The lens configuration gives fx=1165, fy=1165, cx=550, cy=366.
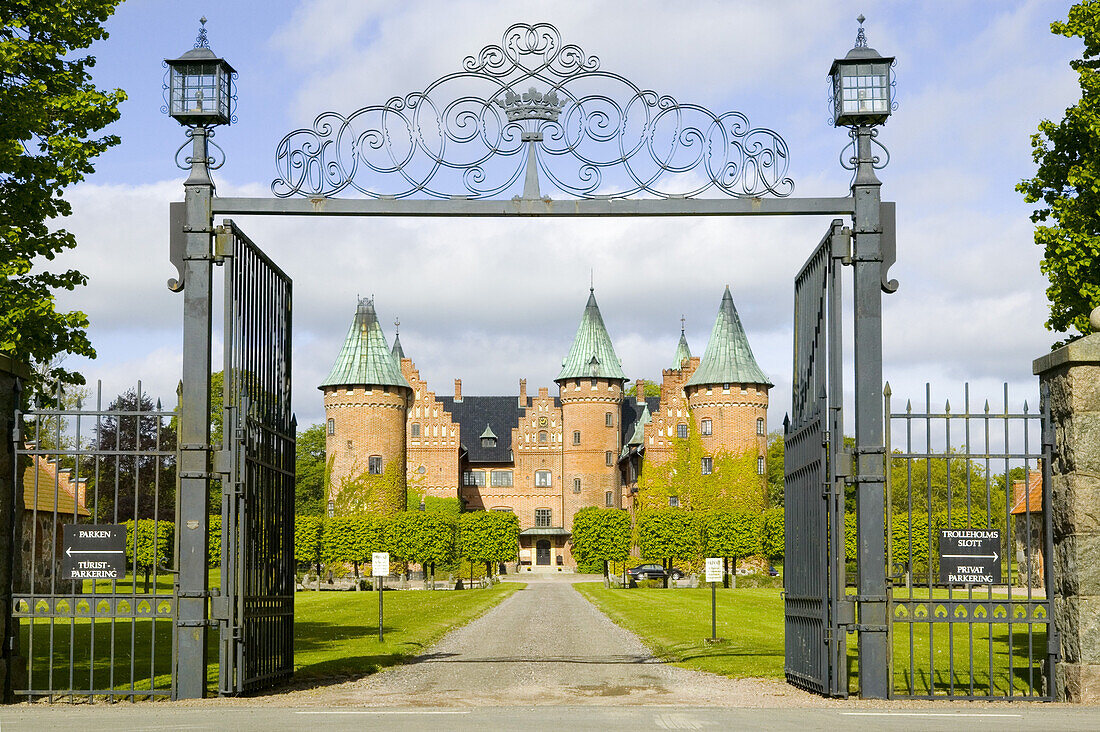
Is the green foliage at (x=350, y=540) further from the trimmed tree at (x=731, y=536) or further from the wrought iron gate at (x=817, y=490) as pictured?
the wrought iron gate at (x=817, y=490)

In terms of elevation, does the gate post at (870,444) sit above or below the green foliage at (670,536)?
above

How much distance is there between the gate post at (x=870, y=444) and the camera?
10.4 m

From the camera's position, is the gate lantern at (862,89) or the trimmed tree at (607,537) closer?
the gate lantern at (862,89)

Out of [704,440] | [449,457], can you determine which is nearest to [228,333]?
[704,440]

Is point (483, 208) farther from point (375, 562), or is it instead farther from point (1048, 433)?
point (375, 562)

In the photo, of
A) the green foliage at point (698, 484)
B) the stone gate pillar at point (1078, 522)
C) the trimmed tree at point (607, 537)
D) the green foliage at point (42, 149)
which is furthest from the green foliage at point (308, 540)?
the stone gate pillar at point (1078, 522)

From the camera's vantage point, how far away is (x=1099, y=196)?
49.6 ft

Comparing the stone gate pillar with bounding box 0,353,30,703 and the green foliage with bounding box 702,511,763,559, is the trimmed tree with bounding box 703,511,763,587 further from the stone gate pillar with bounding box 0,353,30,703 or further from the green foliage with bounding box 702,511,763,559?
the stone gate pillar with bounding box 0,353,30,703

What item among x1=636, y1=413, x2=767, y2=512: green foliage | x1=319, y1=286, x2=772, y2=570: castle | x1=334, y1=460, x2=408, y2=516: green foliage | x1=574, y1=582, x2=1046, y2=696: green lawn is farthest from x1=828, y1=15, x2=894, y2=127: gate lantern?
x1=319, y1=286, x2=772, y2=570: castle

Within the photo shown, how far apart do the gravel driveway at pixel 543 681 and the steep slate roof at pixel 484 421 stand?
226 ft

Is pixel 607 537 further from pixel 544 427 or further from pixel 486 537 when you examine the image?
pixel 544 427

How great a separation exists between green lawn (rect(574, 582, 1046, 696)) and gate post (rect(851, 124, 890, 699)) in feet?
1.12

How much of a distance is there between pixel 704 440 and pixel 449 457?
76.5 ft

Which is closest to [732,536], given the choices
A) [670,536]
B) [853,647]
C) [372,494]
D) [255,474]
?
[670,536]
